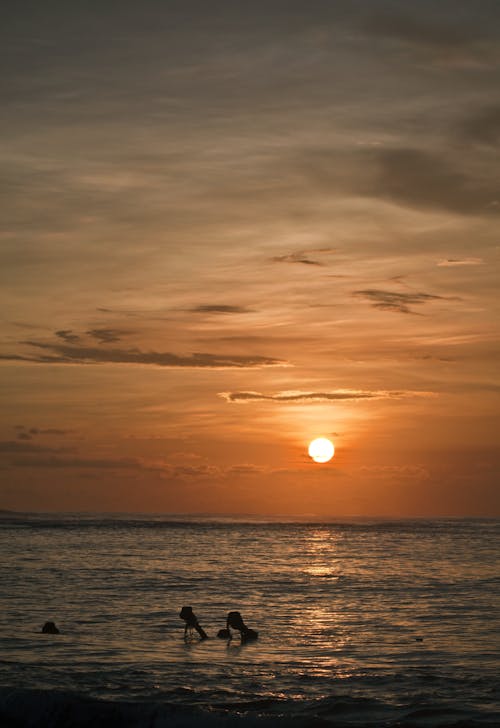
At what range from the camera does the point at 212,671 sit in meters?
23.0

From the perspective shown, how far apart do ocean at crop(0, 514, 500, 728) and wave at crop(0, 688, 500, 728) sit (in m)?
0.03

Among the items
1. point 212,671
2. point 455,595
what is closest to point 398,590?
point 455,595

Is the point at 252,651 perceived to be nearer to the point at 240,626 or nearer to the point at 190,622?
the point at 240,626

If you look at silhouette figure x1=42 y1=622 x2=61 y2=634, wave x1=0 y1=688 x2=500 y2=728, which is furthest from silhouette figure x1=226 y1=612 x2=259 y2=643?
wave x1=0 y1=688 x2=500 y2=728

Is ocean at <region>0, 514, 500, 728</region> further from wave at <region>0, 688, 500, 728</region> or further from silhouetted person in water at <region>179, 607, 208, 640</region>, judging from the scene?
silhouetted person in water at <region>179, 607, 208, 640</region>

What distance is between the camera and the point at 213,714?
56.8 feet

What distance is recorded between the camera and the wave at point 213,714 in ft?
54.3

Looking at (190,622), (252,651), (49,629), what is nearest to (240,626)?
(252,651)

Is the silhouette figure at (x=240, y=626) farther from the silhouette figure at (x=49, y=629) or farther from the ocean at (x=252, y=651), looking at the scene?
the silhouette figure at (x=49, y=629)

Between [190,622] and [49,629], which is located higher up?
[190,622]

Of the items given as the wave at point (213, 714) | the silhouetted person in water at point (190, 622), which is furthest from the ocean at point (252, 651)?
the silhouetted person in water at point (190, 622)

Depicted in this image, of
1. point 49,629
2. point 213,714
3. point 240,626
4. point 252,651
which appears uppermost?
point 240,626

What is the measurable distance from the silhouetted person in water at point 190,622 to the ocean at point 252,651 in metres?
0.42

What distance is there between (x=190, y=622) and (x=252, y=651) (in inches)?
106
